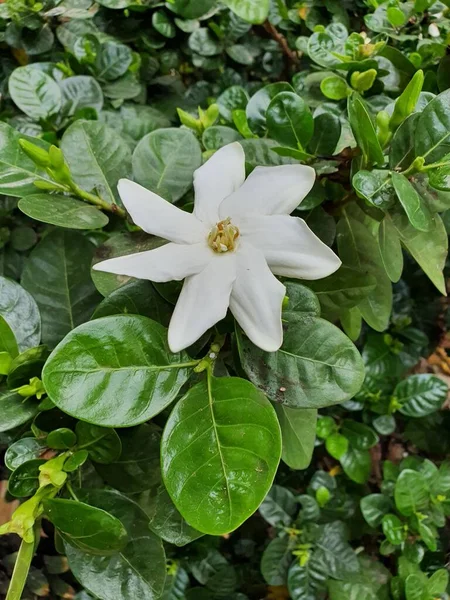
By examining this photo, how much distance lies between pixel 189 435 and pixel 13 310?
30cm

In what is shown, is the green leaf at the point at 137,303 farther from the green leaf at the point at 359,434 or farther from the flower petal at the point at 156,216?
the green leaf at the point at 359,434

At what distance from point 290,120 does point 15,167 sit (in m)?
0.36

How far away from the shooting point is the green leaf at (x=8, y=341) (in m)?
0.63

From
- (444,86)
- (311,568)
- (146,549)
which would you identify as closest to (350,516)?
(311,568)

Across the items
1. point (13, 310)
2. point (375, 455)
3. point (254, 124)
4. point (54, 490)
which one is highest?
point (254, 124)

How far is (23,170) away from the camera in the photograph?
0.67m

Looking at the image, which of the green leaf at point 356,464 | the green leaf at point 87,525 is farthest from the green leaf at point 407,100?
the green leaf at point 356,464

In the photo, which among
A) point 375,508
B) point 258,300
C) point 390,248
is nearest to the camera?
point 258,300

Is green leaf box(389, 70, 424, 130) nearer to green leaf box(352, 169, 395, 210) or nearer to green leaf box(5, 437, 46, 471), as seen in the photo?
green leaf box(352, 169, 395, 210)

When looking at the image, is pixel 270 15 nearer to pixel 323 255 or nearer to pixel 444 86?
pixel 444 86

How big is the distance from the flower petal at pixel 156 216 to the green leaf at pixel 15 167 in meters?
0.18

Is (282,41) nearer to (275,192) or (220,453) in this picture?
(275,192)

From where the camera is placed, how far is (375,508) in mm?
1090

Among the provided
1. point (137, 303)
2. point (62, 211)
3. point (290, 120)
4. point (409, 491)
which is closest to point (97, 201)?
point (62, 211)
